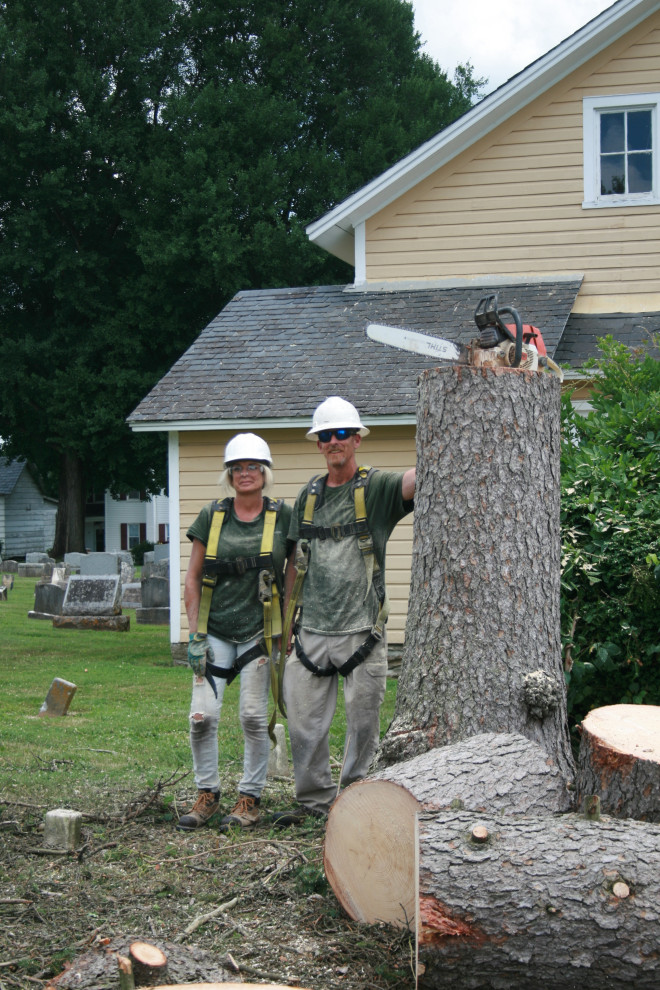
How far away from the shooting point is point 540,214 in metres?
12.2

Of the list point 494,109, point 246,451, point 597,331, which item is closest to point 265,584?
point 246,451

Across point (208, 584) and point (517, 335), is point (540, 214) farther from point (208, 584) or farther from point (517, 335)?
point (208, 584)

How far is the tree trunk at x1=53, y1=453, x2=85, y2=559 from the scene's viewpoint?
1158 inches

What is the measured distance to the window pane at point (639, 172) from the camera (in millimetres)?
12203

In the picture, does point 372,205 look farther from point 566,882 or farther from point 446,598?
point 566,882

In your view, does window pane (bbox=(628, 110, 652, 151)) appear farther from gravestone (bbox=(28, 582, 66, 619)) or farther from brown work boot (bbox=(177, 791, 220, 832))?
gravestone (bbox=(28, 582, 66, 619))

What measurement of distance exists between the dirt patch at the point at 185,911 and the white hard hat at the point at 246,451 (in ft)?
5.69

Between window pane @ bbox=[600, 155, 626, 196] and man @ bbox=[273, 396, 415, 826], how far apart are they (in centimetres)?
840

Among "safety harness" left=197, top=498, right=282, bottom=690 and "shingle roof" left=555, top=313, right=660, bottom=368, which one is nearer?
"safety harness" left=197, top=498, right=282, bottom=690

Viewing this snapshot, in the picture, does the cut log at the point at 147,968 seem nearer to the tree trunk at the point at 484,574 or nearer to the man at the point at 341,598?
the tree trunk at the point at 484,574

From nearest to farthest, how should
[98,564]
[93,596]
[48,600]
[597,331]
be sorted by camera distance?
[597,331] → [93,596] → [48,600] → [98,564]

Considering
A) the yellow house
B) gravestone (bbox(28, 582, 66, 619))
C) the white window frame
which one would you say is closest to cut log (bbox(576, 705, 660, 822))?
the yellow house

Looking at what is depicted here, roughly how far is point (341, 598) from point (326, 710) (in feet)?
1.88

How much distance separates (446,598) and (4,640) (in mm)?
11244
